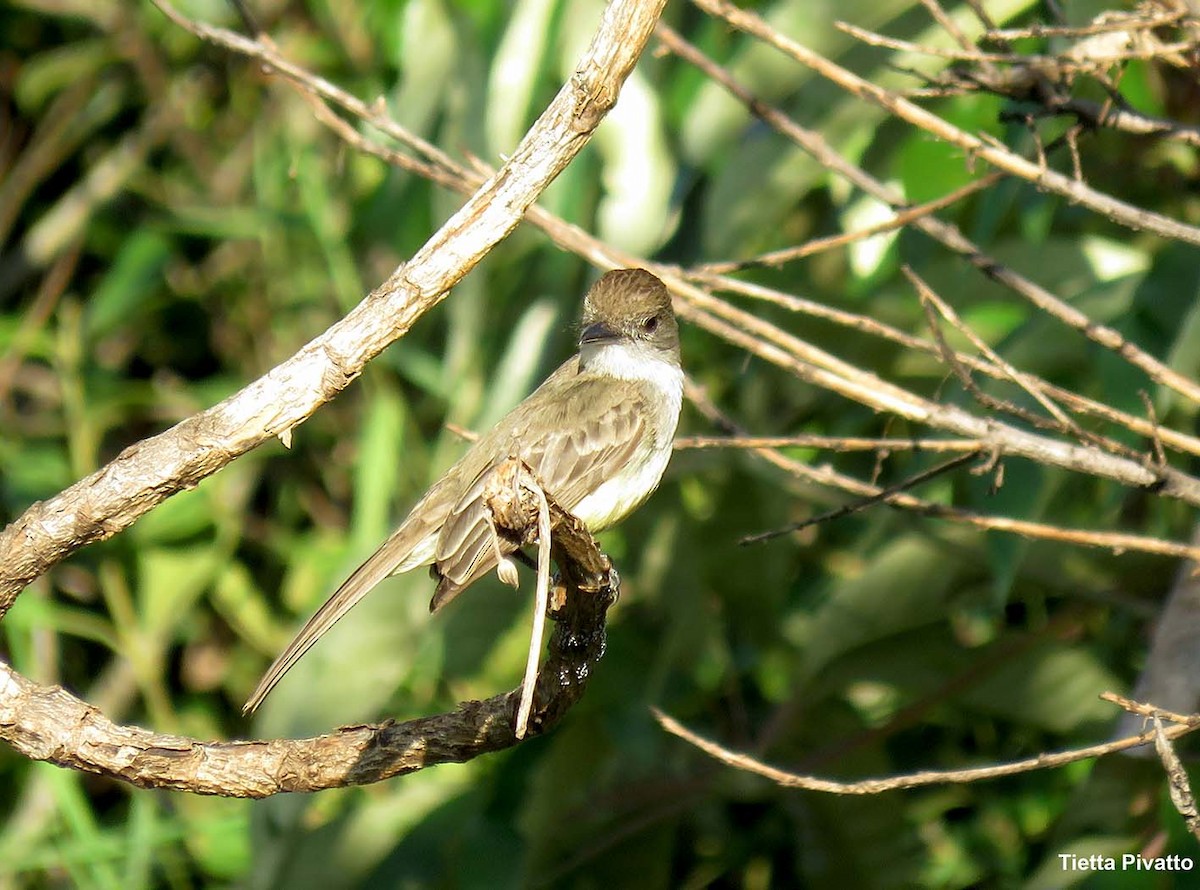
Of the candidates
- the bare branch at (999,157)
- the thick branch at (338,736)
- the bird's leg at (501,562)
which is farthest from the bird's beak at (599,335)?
the bird's leg at (501,562)

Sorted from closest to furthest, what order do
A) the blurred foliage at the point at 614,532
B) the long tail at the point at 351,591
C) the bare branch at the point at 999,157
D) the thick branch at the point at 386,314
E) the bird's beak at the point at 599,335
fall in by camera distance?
the thick branch at the point at 386,314 < the bare branch at the point at 999,157 < the long tail at the point at 351,591 < the blurred foliage at the point at 614,532 < the bird's beak at the point at 599,335

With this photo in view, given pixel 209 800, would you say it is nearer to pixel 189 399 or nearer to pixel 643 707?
pixel 189 399

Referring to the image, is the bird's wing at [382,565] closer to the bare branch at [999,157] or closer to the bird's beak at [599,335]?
the bird's beak at [599,335]

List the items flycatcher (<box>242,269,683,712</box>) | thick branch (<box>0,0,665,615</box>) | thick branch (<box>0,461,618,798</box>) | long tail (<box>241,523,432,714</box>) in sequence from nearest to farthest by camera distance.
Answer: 1. thick branch (<box>0,0,665,615</box>)
2. thick branch (<box>0,461,618,798</box>)
3. long tail (<box>241,523,432,714</box>)
4. flycatcher (<box>242,269,683,712</box>)

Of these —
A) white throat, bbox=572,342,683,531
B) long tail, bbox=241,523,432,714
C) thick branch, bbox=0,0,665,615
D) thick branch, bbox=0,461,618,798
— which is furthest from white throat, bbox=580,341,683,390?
thick branch, bbox=0,0,665,615

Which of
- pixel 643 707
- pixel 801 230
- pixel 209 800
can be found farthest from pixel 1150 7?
pixel 209 800

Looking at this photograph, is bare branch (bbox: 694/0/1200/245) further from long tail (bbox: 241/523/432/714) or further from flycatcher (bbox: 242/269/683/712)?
long tail (bbox: 241/523/432/714)

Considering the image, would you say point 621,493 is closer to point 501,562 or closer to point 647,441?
point 647,441
